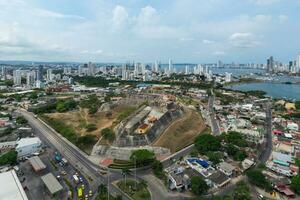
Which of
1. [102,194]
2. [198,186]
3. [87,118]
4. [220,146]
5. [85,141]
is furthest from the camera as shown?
[87,118]

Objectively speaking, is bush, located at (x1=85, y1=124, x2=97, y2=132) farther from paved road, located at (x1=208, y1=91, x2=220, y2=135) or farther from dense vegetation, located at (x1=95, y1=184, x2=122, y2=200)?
paved road, located at (x1=208, y1=91, x2=220, y2=135)

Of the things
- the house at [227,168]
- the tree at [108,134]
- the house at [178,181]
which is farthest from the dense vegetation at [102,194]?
the house at [227,168]

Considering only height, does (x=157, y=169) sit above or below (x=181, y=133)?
below

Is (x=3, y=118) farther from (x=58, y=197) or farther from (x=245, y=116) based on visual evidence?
(x=245, y=116)

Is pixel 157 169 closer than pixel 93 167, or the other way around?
pixel 157 169

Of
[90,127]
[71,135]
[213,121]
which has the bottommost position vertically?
[71,135]

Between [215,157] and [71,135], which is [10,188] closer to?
[71,135]

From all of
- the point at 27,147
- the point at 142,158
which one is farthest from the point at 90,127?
the point at 142,158

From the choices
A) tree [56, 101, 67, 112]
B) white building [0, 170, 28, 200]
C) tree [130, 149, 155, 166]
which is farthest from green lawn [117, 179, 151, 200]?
tree [56, 101, 67, 112]
